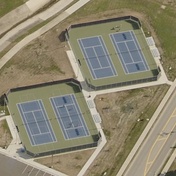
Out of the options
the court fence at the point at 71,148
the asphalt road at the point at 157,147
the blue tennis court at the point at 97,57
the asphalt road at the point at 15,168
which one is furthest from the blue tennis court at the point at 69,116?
the asphalt road at the point at 157,147

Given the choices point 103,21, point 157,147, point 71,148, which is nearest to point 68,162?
point 71,148

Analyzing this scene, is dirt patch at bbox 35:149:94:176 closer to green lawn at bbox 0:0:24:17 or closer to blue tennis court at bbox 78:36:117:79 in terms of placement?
blue tennis court at bbox 78:36:117:79

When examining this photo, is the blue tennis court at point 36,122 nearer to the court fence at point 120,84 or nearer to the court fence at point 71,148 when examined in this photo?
the court fence at point 71,148

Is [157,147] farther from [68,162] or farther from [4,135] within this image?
[4,135]

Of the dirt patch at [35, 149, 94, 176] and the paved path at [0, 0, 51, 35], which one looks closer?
the dirt patch at [35, 149, 94, 176]

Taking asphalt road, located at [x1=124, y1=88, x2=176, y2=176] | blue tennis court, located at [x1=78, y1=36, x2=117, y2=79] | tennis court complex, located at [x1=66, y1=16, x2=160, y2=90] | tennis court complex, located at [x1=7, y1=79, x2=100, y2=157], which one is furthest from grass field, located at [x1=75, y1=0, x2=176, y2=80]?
tennis court complex, located at [x1=7, y1=79, x2=100, y2=157]

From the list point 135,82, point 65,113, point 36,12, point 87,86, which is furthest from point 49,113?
point 36,12
